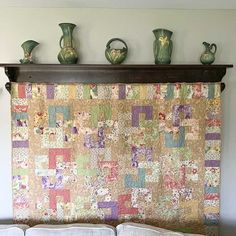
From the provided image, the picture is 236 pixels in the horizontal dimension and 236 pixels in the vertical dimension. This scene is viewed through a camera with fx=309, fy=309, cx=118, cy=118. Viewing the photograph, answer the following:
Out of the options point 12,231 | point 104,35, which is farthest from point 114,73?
point 12,231

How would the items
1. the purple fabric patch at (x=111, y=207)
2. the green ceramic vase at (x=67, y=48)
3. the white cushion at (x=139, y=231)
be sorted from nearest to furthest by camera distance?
the white cushion at (x=139, y=231), the green ceramic vase at (x=67, y=48), the purple fabric patch at (x=111, y=207)

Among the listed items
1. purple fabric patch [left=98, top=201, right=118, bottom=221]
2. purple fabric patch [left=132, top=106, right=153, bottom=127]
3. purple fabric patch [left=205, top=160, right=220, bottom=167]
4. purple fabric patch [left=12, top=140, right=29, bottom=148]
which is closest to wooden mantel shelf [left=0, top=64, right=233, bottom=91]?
purple fabric patch [left=132, top=106, right=153, bottom=127]

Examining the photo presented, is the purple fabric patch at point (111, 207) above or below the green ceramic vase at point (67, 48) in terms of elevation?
below

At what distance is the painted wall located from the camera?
7.61ft

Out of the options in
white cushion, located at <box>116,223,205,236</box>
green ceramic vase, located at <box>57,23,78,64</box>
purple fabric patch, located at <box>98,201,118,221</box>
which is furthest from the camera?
purple fabric patch, located at <box>98,201,118,221</box>

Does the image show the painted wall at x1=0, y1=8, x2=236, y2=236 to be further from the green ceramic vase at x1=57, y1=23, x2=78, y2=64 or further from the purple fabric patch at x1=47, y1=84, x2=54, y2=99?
the purple fabric patch at x1=47, y1=84, x2=54, y2=99

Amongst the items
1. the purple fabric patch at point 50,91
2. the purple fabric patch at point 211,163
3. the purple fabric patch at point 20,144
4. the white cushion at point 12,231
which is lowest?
the white cushion at point 12,231

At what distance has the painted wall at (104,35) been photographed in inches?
91.3

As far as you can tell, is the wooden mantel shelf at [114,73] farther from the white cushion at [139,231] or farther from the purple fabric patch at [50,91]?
the white cushion at [139,231]

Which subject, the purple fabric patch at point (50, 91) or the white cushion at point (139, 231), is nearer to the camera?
the white cushion at point (139, 231)

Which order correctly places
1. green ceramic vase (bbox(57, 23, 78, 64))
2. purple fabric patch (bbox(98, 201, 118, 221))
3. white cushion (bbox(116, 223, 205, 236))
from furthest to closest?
purple fabric patch (bbox(98, 201, 118, 221)) < green ceramic vase (bbox(57, 23, 78, 64)) < white cushion (bbox(116, 223, 205, 236))

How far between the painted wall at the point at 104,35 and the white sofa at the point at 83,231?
1.17 feet

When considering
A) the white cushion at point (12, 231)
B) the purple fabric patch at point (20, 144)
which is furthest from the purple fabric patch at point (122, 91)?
the white cushion at point (12, 231)

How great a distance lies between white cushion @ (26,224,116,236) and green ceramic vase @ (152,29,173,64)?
4.11ft
